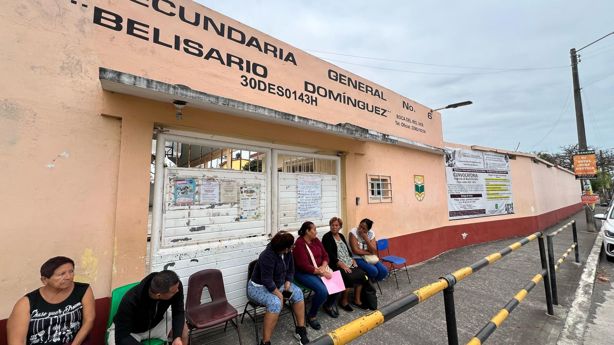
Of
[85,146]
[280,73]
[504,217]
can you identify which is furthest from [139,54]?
[504,217]

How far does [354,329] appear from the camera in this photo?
1231 mm

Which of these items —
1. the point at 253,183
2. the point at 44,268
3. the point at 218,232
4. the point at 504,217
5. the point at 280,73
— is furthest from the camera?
the point at 504,217

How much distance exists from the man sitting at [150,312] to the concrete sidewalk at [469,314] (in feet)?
3.06

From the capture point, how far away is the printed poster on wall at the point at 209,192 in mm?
3604

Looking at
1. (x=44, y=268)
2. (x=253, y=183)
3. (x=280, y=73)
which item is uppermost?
(x=280, y=73)

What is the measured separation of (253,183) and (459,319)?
357 centimetres

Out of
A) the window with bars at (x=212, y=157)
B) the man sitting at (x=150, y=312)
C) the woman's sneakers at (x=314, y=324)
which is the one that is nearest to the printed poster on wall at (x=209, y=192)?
the window with bars at (x=212, y=157)

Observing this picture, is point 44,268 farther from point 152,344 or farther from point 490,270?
point 490,270

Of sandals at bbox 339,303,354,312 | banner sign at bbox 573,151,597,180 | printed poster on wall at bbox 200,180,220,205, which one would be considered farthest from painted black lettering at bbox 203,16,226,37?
banner sign at bbox 573,151,597,180

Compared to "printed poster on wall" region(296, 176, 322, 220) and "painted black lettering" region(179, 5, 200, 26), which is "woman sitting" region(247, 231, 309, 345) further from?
"painted black lettering" region(179, 5, 200, 26)

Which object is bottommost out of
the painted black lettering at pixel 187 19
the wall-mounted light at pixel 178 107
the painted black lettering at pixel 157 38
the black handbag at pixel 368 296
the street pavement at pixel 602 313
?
the street pavement at pixel 602 313

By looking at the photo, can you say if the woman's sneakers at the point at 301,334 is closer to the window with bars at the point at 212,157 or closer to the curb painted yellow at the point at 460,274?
the curb painted yellow at the point at 460,274

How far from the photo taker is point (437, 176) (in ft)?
25.5

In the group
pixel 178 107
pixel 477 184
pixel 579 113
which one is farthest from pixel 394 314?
pixel 579 113
